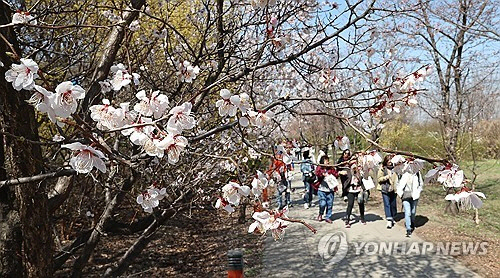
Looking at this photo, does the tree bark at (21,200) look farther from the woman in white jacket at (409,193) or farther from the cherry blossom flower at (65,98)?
the woman in white jacket at (409,193)

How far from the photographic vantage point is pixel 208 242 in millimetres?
8820

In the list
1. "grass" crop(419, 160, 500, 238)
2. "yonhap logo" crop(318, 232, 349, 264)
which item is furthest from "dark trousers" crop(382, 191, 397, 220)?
"grass" crop(419, 160, 500, 238)

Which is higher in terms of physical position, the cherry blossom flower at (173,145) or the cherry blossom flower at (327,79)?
the cherry blossom flower at (327,79)

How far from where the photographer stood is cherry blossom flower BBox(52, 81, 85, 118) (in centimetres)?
138

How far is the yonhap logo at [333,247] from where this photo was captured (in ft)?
23.1

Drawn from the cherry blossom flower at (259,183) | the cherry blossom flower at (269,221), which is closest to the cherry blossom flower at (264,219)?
the cherry blossom flower at (269,221)

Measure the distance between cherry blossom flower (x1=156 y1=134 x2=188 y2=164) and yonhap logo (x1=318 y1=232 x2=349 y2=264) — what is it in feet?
18.8

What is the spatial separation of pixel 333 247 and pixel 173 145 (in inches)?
262

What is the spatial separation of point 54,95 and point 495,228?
8961 millimetres

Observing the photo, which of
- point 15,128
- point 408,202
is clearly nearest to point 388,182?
point 408,202

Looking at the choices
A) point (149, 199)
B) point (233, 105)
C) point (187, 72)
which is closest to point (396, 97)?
point (233, 105)

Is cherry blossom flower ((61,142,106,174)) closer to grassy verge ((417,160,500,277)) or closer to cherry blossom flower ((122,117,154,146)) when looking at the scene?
cherry blossom flower ((122,117,154,146))

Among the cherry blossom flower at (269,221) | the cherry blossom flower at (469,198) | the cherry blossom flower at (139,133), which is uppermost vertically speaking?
the cherry blossom flower at (139,133)

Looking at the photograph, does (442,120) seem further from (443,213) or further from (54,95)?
(54,95)
